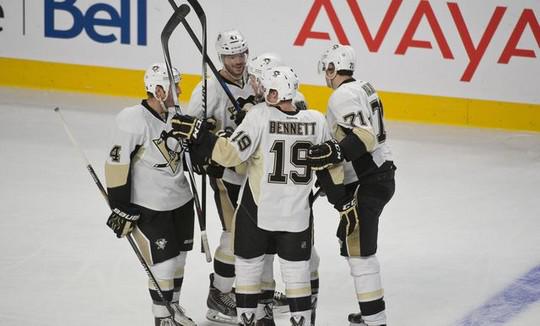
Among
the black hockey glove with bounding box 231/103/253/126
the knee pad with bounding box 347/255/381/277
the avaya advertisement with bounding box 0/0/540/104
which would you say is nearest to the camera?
the knee pad with bounding box 347/255/381/277

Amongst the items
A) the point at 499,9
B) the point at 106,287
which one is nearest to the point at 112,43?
the point at 499,9

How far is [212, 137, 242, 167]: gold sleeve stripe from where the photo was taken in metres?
4.24

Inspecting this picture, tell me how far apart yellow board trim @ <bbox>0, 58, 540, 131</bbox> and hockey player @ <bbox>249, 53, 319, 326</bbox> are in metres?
3.67

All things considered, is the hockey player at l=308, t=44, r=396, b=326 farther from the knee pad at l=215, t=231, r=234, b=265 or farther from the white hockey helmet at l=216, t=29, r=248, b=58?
the knee pad at l=215, t=231, r=234, b=265

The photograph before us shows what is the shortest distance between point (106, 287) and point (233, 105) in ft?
3.88

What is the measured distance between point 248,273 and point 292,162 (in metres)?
0.51

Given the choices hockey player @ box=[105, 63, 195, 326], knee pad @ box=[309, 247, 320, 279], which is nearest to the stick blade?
hockey player @ box=[105, 63, 195, 326]

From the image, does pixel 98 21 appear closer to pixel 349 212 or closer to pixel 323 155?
pixel 349 212

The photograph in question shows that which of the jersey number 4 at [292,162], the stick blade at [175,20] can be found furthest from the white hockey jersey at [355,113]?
the stick blade at [175,20]

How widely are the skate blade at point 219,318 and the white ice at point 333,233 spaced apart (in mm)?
46

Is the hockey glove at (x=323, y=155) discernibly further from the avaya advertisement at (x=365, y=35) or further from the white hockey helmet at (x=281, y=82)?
the avaya advertisement at (x=365, y=35)

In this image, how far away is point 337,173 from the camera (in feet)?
14.4

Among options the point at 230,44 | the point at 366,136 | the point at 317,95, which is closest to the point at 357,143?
the point at 366,136

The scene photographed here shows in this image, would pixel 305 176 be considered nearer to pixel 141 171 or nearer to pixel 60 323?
pixel 141 171
